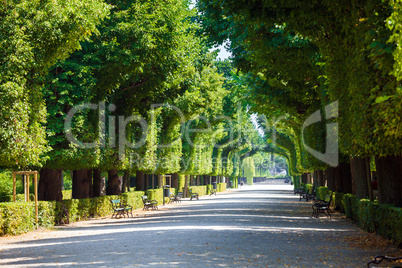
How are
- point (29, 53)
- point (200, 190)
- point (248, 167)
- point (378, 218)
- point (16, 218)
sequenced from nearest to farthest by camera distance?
point (378, 218) < point (29, 53) < point (16, 218) < point (200, 190) < point (248, 167)

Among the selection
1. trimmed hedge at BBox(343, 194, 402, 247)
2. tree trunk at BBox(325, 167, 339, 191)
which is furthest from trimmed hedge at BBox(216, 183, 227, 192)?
trimmed hedge at BBox(343, 194, 402, 247)

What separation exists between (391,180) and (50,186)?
13944 millimetres

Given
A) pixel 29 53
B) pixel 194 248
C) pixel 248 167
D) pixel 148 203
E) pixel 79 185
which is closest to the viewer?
pixel 194 248

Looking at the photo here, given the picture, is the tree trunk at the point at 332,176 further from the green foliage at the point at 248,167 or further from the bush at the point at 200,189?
the green foliage at the point at 248,167

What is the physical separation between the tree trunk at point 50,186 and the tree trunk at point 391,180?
43.9ft

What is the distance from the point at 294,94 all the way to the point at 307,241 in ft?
30.8

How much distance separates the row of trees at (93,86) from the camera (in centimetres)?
1481

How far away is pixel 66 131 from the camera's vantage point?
2020 centimetres

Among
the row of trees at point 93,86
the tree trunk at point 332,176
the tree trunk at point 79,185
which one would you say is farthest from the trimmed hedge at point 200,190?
the tree trunk at point 79,185

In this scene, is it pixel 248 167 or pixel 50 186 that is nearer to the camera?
pixel 50 186

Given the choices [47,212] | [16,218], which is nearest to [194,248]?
[16,218]

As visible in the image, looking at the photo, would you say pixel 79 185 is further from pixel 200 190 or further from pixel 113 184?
pixel 200 190

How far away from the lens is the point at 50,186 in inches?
856

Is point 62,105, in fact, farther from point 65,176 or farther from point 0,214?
point 65,176
